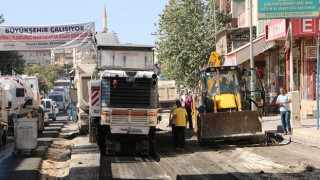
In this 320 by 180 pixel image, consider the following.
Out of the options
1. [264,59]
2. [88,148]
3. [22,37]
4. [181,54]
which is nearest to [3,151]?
[88,148]

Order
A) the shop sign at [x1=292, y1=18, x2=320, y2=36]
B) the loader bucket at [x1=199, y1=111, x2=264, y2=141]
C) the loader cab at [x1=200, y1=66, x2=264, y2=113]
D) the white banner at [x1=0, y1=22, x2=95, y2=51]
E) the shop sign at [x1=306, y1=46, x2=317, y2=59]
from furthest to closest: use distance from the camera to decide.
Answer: the white banner at [x1=0, y1=22, x2=95, y2=51] → the shop sign at [x1=306, y1=46, x2=317, y2=59] → the shop sign at [x1=292, y1=18, x2=320, y2=36] → the loader cab at [x1=200, y1=66, x2=264, y2=113] → the loader bucket at [x1=199, y1=111, x2=264, y2=141]

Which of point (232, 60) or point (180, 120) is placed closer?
point (180, 120)

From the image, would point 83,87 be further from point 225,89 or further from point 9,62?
point 9,62

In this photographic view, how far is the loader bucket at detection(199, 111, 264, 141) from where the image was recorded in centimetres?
2081

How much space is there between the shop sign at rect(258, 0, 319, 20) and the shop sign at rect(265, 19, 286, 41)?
452 centimetres

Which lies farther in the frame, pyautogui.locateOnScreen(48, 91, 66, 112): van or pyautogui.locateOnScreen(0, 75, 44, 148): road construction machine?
pyautogui.locateOnScreen(48, 91, 66, 112): van

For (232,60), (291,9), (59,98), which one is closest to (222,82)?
(291,9)

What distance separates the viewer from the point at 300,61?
33469 millimetres

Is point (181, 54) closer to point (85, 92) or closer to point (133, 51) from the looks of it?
point (85, 92)

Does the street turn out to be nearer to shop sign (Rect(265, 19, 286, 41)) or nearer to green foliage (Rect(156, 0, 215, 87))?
shop sign (Rect(265, 19, 286, 41))

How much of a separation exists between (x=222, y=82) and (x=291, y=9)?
5073 millimetres

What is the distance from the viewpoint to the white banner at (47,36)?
108 feet

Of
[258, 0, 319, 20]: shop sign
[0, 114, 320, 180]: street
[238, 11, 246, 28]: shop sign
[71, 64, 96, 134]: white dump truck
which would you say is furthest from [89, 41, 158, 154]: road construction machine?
[238, 11, 246, 28]: shop sign

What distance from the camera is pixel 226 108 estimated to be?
21.7 m
